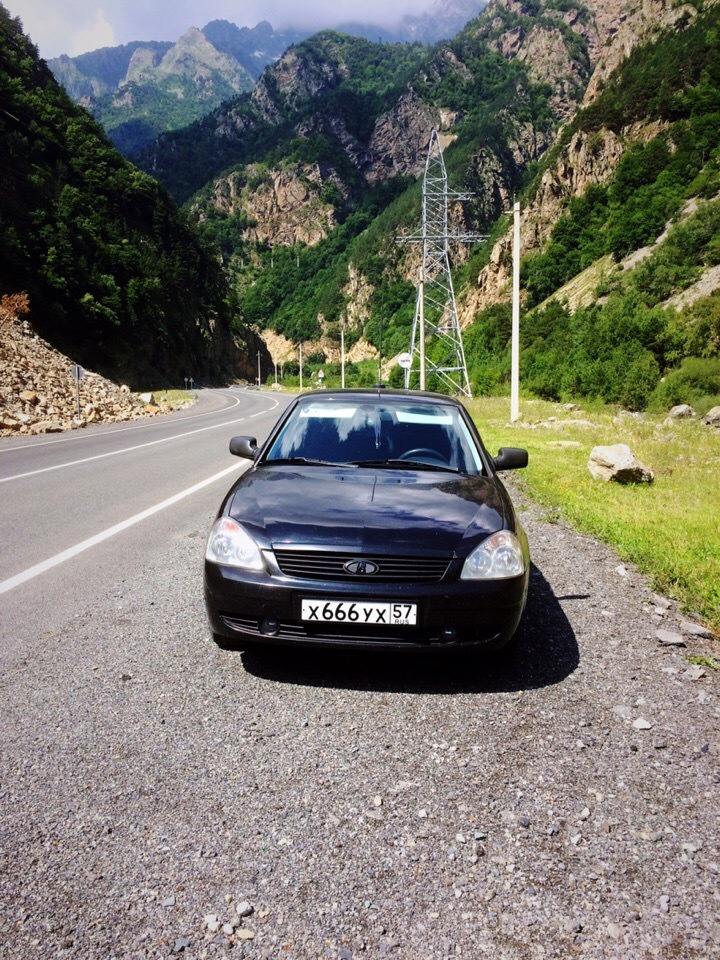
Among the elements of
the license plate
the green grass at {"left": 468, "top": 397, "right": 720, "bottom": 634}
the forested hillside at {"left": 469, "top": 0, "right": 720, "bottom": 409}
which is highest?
the forested hillside at {"left": 469, "top": 0, "right": 720, "bottom": 409}

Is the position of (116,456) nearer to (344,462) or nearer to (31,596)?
(31,596)

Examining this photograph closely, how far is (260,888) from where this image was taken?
2.00 metres

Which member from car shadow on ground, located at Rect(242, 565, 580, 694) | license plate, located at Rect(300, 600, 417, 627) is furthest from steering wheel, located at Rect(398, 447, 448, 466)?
license plate, located at Rect(300, 600, 417, 627)

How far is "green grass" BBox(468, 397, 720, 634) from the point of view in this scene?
5.37m

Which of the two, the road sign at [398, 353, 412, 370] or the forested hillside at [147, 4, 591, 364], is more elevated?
the forested hillside at [147, 4, 591, 364]

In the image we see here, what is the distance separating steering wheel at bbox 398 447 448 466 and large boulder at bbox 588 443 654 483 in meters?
5.82

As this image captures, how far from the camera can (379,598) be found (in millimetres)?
3215

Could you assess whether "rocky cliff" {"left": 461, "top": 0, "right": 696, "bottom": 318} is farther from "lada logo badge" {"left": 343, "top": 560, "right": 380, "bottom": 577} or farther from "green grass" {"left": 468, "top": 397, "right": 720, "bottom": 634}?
"lada logo badge" {"left": 343, "top": 560, "right": 380, "bottom": 577}

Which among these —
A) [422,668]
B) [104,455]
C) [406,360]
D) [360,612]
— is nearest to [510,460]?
[422,668]

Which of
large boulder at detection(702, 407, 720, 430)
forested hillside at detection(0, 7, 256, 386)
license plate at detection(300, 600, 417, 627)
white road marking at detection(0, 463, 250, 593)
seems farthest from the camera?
forested hillside at detection(0, 7, 256, 386)

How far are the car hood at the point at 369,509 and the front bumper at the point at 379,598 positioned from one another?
19 centimetres

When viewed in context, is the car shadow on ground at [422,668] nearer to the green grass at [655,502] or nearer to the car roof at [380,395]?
the green grass at [655,502]

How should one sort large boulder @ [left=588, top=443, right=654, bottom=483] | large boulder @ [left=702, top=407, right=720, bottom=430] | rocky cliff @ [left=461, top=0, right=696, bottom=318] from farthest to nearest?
rocky cliff @ [left=461, top=0, right=696, bottom=318] → large boulder @ [left=702, top=407, right=720, bottom=430] → large boulder @ [left=588, top=443, right=654, bottom=483]

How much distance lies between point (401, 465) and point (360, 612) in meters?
1.49
